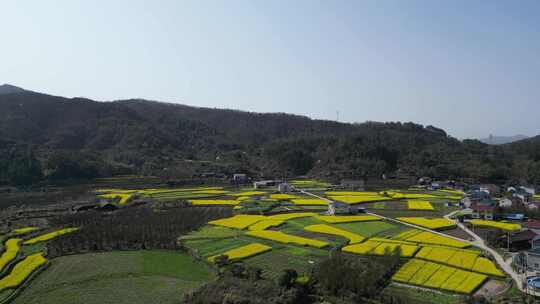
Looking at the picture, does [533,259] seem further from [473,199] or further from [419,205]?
[473,199]

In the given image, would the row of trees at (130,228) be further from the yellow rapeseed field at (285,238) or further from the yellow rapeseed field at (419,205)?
the yellow rapeseed field at (419,205)

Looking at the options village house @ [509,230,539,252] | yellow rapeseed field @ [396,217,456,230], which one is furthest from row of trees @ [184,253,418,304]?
yellow rapeseed field @ [396,217,456,230]

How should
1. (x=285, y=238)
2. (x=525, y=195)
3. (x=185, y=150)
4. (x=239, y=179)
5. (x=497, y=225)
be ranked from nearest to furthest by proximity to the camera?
(x=285, y=238) → (x=497, y=225) → (x=525, y=195) → (x=239, y=179) → (x=185, y=150)

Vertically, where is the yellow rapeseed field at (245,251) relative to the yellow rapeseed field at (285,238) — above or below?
below

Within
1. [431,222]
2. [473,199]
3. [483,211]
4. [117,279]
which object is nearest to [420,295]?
[117,279]

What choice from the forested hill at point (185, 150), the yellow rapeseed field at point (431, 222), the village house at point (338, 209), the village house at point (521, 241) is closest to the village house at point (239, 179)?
the forested hill at point (185, 150)

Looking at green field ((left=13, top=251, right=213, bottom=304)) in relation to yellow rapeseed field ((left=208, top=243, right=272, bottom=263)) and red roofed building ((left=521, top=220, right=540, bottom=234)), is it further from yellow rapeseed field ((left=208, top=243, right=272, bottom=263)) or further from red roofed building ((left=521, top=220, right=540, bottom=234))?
red roofed building ((left=521, top=220, right=540, bottom=234))
